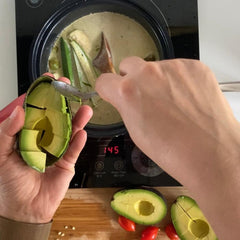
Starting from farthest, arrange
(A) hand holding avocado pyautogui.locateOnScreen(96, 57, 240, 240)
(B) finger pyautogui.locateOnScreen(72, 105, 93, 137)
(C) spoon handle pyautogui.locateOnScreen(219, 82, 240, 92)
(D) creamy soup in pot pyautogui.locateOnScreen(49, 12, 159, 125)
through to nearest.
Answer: (D) creamy soup in pot pyautogui.locateOnScreen(49, 12, 159, 125)
(C) spoon handle pyautogui.locateOnScreen(219, 82, 240, 92)
(B) finger pyautogui.locateOnScreen(72, 105, 93, 137)
(A) hand holding avocado pyautogui.locateOnScreen(96, 57, 240, 240)

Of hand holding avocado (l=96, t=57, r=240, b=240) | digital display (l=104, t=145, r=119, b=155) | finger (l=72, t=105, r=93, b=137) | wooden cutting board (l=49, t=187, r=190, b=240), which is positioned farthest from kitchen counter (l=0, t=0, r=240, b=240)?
hand holding avocado (l=96, t=57, r=240, b=240)

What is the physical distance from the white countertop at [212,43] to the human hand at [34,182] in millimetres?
278

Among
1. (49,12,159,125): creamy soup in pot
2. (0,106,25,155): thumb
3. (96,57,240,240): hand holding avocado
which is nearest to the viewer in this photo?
(96,57,240,240): hand holding avocado

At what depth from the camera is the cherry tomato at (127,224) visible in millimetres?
1046

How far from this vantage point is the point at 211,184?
54 cm

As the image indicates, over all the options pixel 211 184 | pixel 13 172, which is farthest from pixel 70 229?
pixel 211 184

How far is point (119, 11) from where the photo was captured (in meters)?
1.08

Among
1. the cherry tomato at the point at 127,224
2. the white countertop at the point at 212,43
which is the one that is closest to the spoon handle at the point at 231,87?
the white countertop at the point at 212,43

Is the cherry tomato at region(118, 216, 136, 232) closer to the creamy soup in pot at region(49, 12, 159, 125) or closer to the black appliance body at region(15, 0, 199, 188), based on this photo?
the black appliance body at region(15, 0, 199, 188)

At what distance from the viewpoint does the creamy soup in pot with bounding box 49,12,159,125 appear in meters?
1.09

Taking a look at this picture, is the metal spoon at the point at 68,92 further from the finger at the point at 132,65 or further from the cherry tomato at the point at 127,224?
the cherry tomato at the point at 127,224

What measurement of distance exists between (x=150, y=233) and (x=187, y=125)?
1.81ft

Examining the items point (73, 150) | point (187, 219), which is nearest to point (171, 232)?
point (187, 219)

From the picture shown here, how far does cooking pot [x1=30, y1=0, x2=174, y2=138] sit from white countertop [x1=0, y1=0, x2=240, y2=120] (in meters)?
0.08
